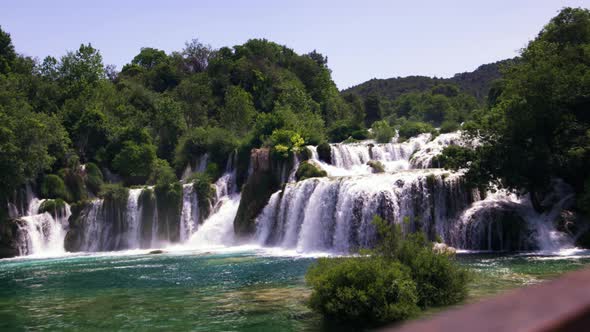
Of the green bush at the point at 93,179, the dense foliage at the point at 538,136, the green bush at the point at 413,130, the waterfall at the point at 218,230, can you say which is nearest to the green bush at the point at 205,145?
the green bush at the point at 93,179

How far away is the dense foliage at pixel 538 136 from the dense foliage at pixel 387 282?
13614 mm

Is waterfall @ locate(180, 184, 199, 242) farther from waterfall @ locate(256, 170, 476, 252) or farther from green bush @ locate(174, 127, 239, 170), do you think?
waterfall @ locate(256, 170, 476, 252)

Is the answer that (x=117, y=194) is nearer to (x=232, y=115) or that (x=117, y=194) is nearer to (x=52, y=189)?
(x=52, y=189)

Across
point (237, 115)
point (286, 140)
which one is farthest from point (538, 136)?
point (237, 115)

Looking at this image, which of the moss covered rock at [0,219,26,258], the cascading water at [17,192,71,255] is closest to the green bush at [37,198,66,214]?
the cascading water at [17,192,71,255]

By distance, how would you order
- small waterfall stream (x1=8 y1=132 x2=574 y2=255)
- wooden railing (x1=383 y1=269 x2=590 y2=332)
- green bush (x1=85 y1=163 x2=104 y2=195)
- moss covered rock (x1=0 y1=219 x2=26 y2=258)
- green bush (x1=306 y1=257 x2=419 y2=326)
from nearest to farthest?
wooden railing (x1=383 y1=269 x2=590 y2=332)
green bush (x1=306 y1=257 x2=419 y2=326)
small waterfall stream (x1=8 y1=132 x2=574 y2=255)
moss covered rock (x1=0 y1=219 x2=26 y2=258)
green bush (x1=85 y1=163 x2=104 y2=195)

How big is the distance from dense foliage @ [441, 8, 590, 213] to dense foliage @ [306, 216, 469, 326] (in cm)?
1361

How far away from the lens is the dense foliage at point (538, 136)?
2612cm

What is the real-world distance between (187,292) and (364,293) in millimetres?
7910

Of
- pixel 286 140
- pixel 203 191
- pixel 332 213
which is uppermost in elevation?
pixel 286 140

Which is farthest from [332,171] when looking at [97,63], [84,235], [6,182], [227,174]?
[97,63]

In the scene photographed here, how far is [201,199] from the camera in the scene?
42.4m

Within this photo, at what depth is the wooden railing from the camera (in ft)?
2.17

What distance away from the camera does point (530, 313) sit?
27.0 inches
